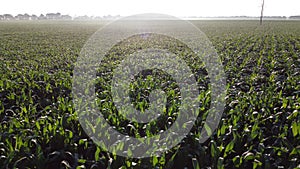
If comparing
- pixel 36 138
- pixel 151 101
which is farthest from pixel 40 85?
pixel 36 138

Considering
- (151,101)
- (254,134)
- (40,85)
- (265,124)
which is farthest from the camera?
(40,85)

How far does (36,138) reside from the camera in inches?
153

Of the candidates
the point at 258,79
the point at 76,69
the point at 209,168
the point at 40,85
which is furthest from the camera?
the point at 76,69

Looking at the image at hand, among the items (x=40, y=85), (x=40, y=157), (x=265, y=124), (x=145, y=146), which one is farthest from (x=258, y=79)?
(x=40, y=157)

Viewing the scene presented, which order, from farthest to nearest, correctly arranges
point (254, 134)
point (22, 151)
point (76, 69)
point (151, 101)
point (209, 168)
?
point (76, 69) → point (151, 101) → point (254, 134) → point (22, 151) → point (209, 168)

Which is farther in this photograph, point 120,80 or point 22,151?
point 120,80

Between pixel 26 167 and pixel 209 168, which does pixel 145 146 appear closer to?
pixel 209 168

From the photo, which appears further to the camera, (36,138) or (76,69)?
(76,69)

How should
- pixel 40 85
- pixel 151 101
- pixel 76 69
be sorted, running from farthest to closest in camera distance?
pixel 76 69 → pixel 40 85 → pixel 151 101

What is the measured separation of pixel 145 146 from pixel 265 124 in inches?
79.7

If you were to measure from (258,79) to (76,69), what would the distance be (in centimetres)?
545

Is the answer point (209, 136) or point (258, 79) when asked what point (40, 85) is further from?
point (258, 79)

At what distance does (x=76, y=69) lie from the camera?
9.33 metres

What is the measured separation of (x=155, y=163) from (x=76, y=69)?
667cm
